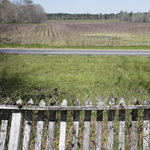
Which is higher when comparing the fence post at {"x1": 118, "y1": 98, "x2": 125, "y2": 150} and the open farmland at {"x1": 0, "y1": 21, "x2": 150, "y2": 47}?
the open farmland at {"x1": 0, "y1": 21, "x2": 150, "y2": 47}

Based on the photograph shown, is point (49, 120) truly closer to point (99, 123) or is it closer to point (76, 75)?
point (99, 123)

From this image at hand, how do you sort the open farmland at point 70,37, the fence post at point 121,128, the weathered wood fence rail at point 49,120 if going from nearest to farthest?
the weathered wood fence rail at point 49,120
the fence post at point 121,128
the open farmland at point 70,37

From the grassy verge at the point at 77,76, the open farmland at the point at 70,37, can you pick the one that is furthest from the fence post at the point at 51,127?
the open farmland at the point at 70,37

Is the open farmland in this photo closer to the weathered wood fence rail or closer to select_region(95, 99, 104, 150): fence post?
the weathered wood fence rail

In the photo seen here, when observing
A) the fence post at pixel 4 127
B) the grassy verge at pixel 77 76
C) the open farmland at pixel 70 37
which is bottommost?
the grassy verge at pixel 77 76

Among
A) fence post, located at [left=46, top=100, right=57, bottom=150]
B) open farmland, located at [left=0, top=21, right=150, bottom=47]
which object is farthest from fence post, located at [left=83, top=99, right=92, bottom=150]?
open farmland, located at [left=0, top=21, right=150, bottom=47]

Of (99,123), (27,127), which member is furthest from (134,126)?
(27,127)

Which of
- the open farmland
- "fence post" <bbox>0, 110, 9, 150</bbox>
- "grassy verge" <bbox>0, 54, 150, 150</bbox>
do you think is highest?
the open farmland

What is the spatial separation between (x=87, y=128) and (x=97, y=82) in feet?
20.6

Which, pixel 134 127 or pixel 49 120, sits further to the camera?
pixel 134 127

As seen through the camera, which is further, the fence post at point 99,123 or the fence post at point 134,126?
the fence post at point 134,126

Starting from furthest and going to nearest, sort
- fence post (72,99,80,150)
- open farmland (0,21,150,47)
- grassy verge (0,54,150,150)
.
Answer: open farmland (0,21,150,47) < grassy verge (0,54,150,150) < fence post (72,99,80,150)

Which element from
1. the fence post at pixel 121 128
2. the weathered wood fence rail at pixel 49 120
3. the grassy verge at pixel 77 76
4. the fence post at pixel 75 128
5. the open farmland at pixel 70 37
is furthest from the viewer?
the open farmland at pixel 70 37

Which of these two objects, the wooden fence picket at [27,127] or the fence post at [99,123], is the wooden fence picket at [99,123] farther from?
the wooden fence picket at [27,127]
